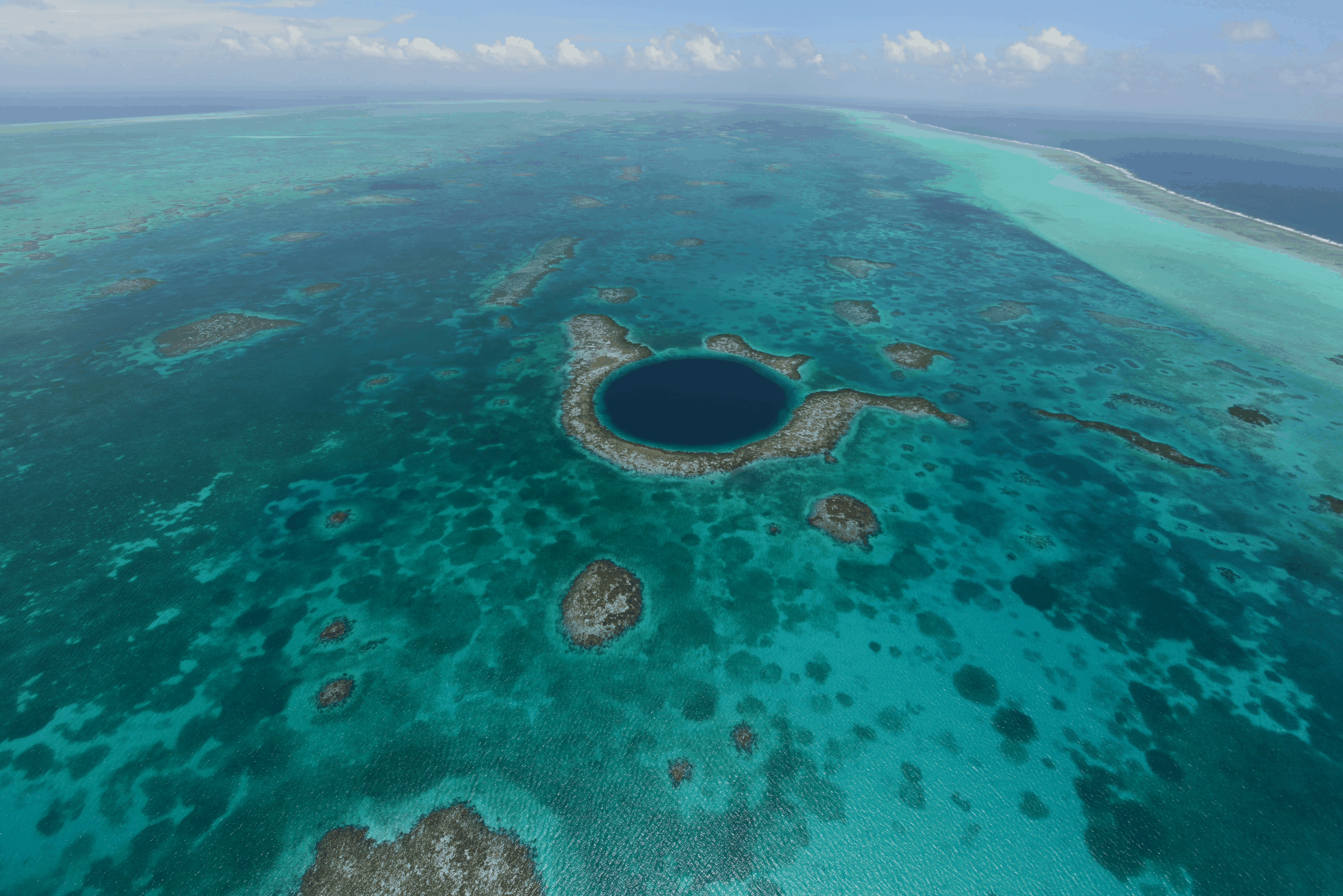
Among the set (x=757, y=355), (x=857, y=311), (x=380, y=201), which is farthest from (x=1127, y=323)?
(x=380, y=201)

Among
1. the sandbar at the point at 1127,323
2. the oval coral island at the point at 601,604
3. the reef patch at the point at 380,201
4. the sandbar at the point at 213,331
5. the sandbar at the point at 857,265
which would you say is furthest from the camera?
the reef patch at the point at 380,201

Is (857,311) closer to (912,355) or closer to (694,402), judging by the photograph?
(912,355)

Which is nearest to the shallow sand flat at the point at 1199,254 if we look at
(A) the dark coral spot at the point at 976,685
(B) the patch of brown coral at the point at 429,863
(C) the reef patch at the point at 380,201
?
(A) the dark coral spot at the point at 976,685

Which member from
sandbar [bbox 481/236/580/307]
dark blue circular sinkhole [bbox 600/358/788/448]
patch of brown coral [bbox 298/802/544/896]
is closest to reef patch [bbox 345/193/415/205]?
sandbar [bbox 481/236/580/307]

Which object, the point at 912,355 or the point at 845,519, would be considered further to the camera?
the point at 912,355

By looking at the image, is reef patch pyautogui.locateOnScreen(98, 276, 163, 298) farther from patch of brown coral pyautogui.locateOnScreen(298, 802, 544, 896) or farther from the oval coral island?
patch of brown coral pyautogui.locateOnScreen(298, 802, 544, 896)

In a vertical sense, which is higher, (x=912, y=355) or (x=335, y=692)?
(x=912, y=355)

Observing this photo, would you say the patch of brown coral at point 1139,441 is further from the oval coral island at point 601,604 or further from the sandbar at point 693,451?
the oval coral island at point 601,604
